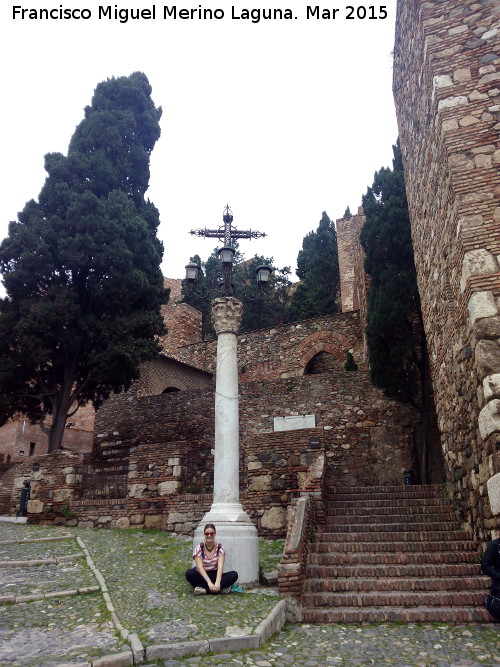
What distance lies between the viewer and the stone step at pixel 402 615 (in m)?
5.10

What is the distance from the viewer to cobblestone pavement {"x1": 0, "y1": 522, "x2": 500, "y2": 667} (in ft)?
13.3

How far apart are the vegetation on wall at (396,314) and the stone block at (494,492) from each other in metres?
7.60

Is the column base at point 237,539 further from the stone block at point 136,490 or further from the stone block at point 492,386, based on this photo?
the stone block at point 136,490

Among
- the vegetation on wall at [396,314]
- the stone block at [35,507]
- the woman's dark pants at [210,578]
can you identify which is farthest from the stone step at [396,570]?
the stone block at [35,507]

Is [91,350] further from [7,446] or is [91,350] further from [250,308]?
[250,308]

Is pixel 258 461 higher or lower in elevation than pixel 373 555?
higher

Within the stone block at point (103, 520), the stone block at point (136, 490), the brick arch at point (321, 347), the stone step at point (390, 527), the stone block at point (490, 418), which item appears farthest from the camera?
the brick arch at point (321, 347)

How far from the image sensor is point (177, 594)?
5.72 m

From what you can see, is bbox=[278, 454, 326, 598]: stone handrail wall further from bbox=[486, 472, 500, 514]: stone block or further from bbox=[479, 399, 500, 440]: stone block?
bbox=[479, 399, 500, 440]: stone block

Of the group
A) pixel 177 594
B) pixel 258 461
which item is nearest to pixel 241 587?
pixel 177 594

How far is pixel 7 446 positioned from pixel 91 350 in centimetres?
944

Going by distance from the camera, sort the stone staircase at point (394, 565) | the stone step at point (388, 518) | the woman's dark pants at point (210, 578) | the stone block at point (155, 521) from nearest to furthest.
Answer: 1. the stone staircase at point (394, 565)
2. the woman's dark pants at point (210, 578)
3. the stone step at point (388, 518)
4. the stone block at point (155, 521)

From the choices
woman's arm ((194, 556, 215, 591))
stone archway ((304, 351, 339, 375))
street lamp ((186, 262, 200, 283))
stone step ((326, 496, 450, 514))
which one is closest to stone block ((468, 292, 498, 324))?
stone step ((326, 496, 450, 514))

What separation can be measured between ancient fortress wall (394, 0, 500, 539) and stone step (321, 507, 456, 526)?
0.46 metres
